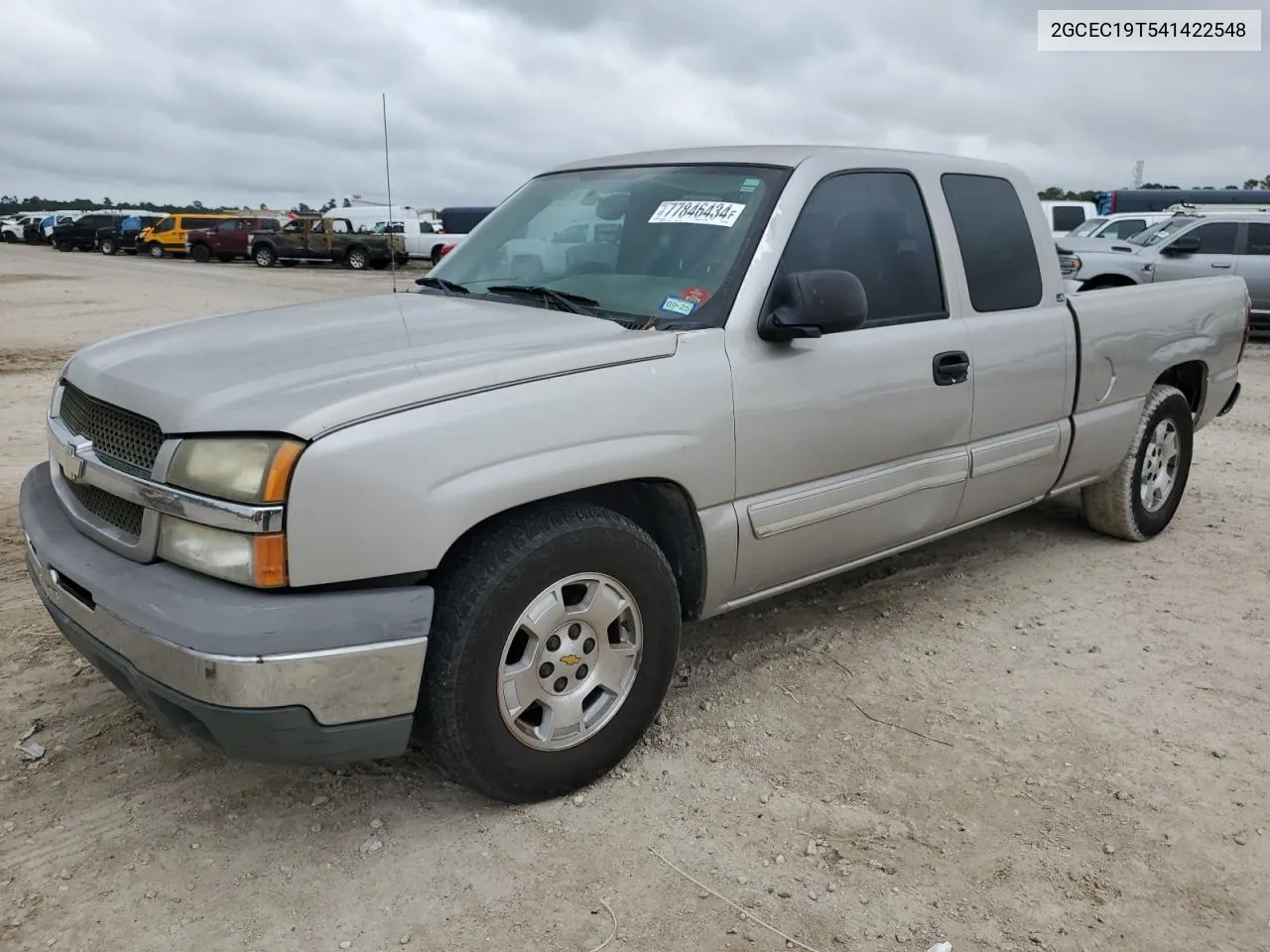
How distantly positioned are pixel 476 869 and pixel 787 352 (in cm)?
173

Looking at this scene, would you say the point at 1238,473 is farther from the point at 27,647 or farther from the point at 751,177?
the point at 27,647

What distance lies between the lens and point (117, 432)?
2.74 metres

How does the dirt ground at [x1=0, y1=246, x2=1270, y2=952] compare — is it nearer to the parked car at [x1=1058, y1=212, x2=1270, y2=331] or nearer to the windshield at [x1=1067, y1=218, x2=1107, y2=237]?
the parked car at [x1=1058, y1=212, x2=1270, y2=331]

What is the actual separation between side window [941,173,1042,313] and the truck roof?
8cm

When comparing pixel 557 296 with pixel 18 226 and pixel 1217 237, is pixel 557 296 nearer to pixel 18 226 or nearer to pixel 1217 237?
pixel 1217 237

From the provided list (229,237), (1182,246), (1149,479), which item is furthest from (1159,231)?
(229,237)

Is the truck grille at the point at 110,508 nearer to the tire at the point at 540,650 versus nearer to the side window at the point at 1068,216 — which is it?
the tire at the point at 540,650

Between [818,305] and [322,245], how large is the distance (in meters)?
31.5

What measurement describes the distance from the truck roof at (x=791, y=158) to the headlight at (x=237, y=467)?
6.58ft

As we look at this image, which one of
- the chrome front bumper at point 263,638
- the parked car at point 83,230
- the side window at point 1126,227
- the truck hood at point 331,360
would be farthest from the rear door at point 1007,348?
the parked car at point 83,230

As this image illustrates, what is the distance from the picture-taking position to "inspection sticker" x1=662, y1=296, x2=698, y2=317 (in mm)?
3184

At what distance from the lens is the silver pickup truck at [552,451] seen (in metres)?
2.39

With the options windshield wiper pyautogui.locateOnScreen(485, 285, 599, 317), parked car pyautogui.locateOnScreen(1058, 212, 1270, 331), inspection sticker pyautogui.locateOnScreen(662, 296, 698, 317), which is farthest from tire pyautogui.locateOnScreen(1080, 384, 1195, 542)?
parked car pyautogui.locateOnScreen(1058, 212, 1270, 331)

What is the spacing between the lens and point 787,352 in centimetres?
323
